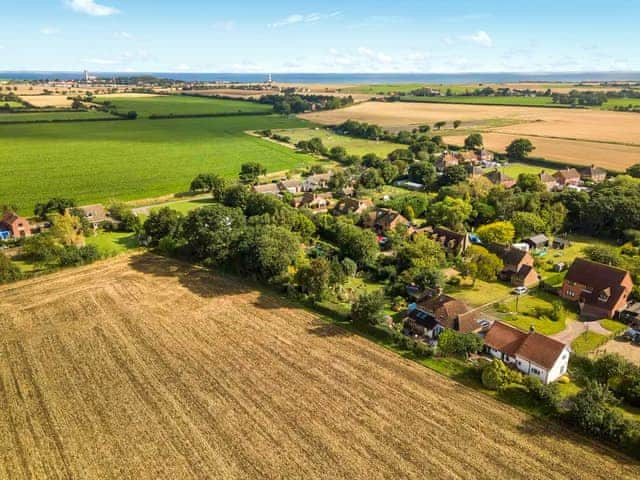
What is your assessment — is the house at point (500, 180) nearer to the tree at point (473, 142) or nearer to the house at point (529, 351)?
the tree at point (473, 142)

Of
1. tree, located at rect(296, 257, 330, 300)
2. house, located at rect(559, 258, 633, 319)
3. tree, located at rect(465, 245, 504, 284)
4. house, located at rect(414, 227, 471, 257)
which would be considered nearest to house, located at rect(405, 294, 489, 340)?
tree, located at rect(465, 245, 504, 284)

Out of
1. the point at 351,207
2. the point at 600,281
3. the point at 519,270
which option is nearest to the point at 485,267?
the point at 519,270

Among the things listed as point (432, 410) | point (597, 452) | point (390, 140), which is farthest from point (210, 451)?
point (390, 140)

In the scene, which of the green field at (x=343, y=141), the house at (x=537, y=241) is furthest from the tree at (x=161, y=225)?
the green field at (x=343, y=141)

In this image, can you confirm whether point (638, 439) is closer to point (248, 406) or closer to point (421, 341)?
point (421, 341)

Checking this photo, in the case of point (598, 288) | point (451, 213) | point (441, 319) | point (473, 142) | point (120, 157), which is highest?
point (473, 142)

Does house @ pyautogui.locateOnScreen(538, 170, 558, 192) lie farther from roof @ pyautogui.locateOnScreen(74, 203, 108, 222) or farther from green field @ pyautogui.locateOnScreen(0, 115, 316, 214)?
roof @ pyautogui.locateOnScreen(74, 203, 108, 222)

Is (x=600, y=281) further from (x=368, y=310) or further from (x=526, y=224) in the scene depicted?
(x=368, y=310)
